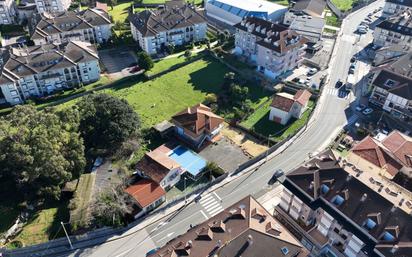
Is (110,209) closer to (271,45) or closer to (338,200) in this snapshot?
(338,200)

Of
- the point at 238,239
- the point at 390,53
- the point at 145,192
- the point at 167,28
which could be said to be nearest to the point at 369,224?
the point at 238,239

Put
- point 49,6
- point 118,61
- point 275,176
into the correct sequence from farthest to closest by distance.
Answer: point 49,6 < point 118,61 < point 275,176

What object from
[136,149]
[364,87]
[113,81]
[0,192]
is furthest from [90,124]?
[364,87]

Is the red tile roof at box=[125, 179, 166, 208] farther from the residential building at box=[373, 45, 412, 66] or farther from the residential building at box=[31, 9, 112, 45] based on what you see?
the residential building at box=[373, 45, 412, 66]

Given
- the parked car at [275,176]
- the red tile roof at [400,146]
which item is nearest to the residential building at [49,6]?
the parked car at [275,176]

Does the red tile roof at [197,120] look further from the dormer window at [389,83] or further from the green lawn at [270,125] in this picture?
the dormer window at [389,83]
